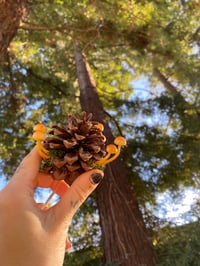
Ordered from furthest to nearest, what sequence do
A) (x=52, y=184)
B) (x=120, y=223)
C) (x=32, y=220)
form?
(x=120, y=223) < (x=52, y=184) < (x=32, y=220)

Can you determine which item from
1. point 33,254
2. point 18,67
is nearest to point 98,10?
point 18,67

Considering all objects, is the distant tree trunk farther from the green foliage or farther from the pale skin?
the pale skin

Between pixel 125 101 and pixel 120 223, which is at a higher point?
pixel 125 101

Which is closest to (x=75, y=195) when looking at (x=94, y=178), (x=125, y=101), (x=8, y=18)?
(x=94, y=178)

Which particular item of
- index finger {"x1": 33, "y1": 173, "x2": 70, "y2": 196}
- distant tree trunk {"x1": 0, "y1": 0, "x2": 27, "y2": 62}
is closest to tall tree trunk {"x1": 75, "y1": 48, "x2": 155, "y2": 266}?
distant tree trunk {"x1": 0, "y1": 0, "x2": 27, "y2": 62}

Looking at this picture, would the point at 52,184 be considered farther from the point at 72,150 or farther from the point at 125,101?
the point at 125,101

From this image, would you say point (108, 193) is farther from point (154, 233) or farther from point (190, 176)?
point (190, 176)

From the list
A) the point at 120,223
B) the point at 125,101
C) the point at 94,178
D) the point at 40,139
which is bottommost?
the point at 94,178
